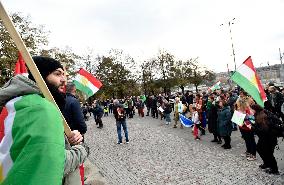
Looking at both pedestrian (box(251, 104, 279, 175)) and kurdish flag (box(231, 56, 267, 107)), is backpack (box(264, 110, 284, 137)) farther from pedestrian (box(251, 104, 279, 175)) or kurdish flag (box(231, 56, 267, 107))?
kurdish flag (box(231, 56, 267, 107))

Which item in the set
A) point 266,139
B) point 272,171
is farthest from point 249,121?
point 272,171

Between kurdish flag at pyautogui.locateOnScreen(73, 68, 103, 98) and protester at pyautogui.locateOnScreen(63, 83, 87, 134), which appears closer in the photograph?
protester at pyautogui.locateOnScreen(63, 83, 87, 134)

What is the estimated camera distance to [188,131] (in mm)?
16766

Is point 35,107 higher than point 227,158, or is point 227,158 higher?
point 35,107

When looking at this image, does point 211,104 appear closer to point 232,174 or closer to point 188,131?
point 188,131

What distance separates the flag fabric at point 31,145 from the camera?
114 centimetres

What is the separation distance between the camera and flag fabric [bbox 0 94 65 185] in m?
1.14

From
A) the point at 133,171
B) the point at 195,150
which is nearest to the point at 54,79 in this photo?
the point at 133,171

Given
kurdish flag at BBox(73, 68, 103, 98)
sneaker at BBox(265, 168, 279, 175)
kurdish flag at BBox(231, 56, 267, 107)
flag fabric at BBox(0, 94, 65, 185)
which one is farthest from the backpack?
flag fabric at BBox(0, 94, 65, 185)

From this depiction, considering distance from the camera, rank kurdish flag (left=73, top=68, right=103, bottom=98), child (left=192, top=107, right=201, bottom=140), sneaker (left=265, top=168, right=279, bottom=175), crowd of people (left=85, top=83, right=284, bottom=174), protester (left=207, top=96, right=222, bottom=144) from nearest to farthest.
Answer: sneaker (left=265, top=168, right=279, bottom=175), crowd of people (left=85, top=83, right=284, bottom=174), kurdish flag (left=73, top=68, right=103, bottom=98), protester (left=207, top=96, right=222, bottom=144), child (left=192, top=107, right=201, bottom=140)

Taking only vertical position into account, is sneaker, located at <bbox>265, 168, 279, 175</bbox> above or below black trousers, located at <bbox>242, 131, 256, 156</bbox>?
below

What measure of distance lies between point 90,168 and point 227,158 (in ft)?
13.8

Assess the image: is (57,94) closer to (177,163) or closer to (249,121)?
(177,163)

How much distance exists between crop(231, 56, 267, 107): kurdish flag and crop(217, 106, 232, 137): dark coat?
→ 2941 millimetres
